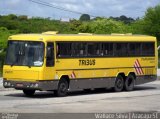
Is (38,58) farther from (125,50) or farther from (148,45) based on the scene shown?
(148,45)

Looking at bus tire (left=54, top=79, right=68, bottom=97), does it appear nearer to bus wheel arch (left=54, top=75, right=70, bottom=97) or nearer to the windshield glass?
bus wheel arch (left=54, top=75, right=70, bottom=97)

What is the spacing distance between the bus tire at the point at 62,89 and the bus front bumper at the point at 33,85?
0.97 ft

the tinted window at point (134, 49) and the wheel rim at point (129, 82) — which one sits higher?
the tinted window at point (134, 49)

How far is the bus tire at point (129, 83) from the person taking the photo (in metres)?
29.9

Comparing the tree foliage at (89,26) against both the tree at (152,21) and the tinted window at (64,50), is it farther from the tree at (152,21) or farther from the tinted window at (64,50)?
the tinted window at (64,50)

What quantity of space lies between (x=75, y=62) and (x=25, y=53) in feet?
8.83

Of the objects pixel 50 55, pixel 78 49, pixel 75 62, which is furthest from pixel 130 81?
pixel 50 55

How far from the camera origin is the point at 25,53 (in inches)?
968

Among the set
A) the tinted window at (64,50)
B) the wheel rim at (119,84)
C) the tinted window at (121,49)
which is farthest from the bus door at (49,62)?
Answer: the wheel rim at (119,84)

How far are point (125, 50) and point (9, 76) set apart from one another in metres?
7.49

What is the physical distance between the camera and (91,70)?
27297 mm

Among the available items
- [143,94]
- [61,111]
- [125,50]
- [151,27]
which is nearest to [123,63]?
[125,50]

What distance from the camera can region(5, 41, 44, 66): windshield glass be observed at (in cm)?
2434

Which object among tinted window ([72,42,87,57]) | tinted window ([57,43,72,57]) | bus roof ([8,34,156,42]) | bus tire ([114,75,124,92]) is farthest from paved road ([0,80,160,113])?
bus tire ([114,75,124,92])
